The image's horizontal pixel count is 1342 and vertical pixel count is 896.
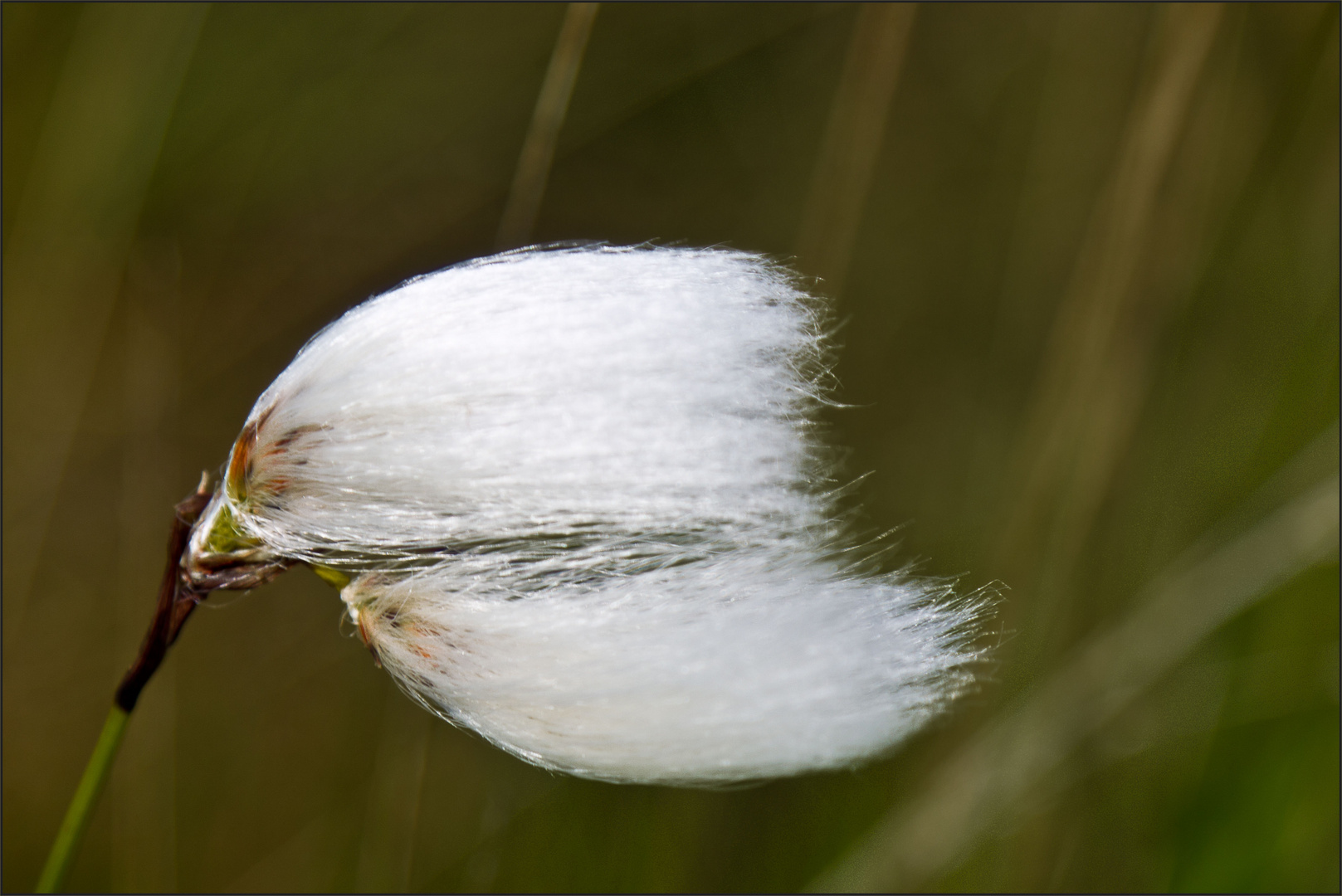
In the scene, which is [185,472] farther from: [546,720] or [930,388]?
[930,388]

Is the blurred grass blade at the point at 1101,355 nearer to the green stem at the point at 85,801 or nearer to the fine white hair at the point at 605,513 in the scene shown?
the fine white hair at the point at 605,513

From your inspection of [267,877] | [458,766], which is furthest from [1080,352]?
[267,877]

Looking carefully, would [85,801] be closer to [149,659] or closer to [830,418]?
[149,659]

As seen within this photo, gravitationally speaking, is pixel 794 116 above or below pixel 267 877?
above

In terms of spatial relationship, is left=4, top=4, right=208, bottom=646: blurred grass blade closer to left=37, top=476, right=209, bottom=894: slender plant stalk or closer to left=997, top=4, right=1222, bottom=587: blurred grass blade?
left=37, top=476, right=209, bottom=894: slender plant stalk

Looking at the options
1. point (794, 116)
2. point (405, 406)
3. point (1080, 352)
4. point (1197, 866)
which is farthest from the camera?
point (794, 116)

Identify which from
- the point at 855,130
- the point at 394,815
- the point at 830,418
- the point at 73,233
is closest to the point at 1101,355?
the point at 855,130

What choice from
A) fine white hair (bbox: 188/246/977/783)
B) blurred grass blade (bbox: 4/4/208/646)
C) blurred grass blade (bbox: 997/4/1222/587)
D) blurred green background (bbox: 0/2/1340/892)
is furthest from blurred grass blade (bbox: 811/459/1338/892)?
blurred grass blade (bbox: 4/4/208/646)
